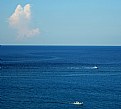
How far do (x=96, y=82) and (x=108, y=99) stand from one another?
28.7 m

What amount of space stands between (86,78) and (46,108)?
2015 inches

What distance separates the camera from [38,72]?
153125 mm

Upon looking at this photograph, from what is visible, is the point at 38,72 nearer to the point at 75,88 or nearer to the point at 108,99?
the point at 75,88

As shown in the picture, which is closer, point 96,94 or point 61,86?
point 96,94

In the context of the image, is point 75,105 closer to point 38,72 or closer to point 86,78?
point 86,78

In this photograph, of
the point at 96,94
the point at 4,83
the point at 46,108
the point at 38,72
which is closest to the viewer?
the point at 46,108

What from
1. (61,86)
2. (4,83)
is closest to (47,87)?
(61,86)

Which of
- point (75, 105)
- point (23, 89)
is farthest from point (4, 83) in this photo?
point (75, 105)

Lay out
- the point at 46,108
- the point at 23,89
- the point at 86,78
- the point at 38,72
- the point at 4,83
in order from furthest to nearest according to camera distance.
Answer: the point at 38,72, the point at 86,78, the point at 4,83, the point at 23,89, the point at 46,108

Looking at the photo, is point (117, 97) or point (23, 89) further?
point (23, 89)

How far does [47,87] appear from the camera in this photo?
11350cm

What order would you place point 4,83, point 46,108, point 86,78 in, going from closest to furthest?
→ 1. point 46,108
2. point 4,83
3. point 86,78

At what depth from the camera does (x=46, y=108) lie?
279 feet

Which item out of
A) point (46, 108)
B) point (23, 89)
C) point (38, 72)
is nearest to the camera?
point (46, 108)
